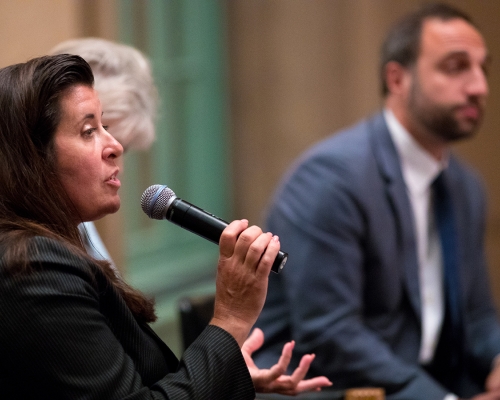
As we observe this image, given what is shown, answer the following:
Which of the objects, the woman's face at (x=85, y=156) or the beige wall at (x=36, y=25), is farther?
the beige wall at (x=36, y=25)

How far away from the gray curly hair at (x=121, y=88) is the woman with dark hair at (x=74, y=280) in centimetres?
60

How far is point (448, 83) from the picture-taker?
98.0 inches

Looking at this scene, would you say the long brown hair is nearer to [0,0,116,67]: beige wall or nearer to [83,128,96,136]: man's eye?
[83,128,96,136]: man's eye

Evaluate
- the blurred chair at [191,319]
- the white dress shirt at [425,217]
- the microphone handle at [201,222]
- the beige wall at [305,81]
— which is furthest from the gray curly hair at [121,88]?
the beige wall at [305,81]

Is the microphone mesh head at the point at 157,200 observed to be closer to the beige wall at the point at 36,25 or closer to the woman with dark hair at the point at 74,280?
the woman with dark hair at the point at 74,280

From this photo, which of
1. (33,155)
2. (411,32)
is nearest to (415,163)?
(411,32)

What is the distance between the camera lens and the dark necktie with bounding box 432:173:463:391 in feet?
7.79

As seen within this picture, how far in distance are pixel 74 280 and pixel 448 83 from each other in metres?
1.75

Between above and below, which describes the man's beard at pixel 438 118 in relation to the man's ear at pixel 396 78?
below

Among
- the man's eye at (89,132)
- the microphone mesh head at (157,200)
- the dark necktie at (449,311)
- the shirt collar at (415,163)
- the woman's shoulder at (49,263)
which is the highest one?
the man's eye at (89,132)

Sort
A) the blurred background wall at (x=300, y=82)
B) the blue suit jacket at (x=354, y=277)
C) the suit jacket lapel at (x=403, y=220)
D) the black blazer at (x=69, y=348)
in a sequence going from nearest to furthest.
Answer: the black blazer at (x=69, y=348)
the blue suit jacket at (x=354, y=277)
the suit jacket lapel at (x=403, y=220)
the blurred background wall at (x=300, y=82)

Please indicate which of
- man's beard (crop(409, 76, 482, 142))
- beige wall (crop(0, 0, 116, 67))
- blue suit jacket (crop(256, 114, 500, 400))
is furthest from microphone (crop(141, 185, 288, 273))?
man's beard (crop(409, 76, 482, 142))

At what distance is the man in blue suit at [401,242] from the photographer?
7.09 feet

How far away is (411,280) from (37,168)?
4.64ft
